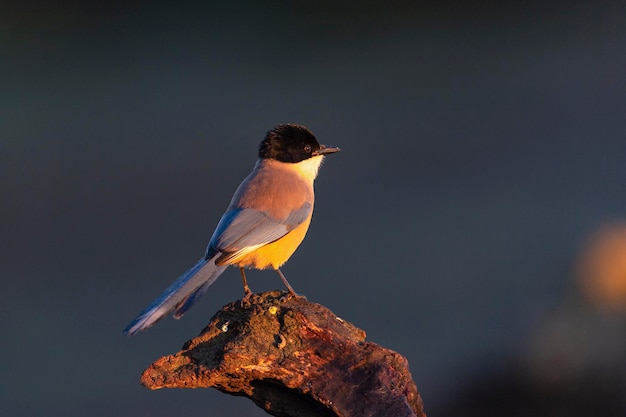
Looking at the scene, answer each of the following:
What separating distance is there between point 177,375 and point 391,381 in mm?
546

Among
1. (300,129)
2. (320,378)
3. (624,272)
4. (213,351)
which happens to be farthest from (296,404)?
(624,272)

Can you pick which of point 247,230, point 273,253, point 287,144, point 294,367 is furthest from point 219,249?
point 287,144

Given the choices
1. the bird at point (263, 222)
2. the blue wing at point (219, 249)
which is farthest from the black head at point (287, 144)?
the blue wing at point (219, 249)

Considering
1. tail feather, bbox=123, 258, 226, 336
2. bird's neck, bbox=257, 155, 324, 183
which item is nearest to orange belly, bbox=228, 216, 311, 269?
tail feather, bbox=123, 258, 226, 336

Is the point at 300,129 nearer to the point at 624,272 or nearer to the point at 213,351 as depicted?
the point at 213,351

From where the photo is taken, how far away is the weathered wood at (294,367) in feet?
6.33

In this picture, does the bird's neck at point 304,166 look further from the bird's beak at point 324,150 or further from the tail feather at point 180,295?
the tail feather at point 180,295

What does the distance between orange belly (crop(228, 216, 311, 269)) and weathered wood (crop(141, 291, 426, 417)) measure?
460 millimetres

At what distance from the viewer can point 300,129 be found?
2969mm

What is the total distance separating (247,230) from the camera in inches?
95.8

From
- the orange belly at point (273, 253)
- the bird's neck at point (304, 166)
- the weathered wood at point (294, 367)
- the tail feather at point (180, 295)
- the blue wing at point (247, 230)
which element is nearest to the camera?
the weathered wood at point (294, 367)

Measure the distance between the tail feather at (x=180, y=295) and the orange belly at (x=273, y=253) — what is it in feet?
0.66

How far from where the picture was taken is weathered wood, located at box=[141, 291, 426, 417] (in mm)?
1930

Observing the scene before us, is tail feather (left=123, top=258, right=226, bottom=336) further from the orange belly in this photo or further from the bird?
the orange belly
